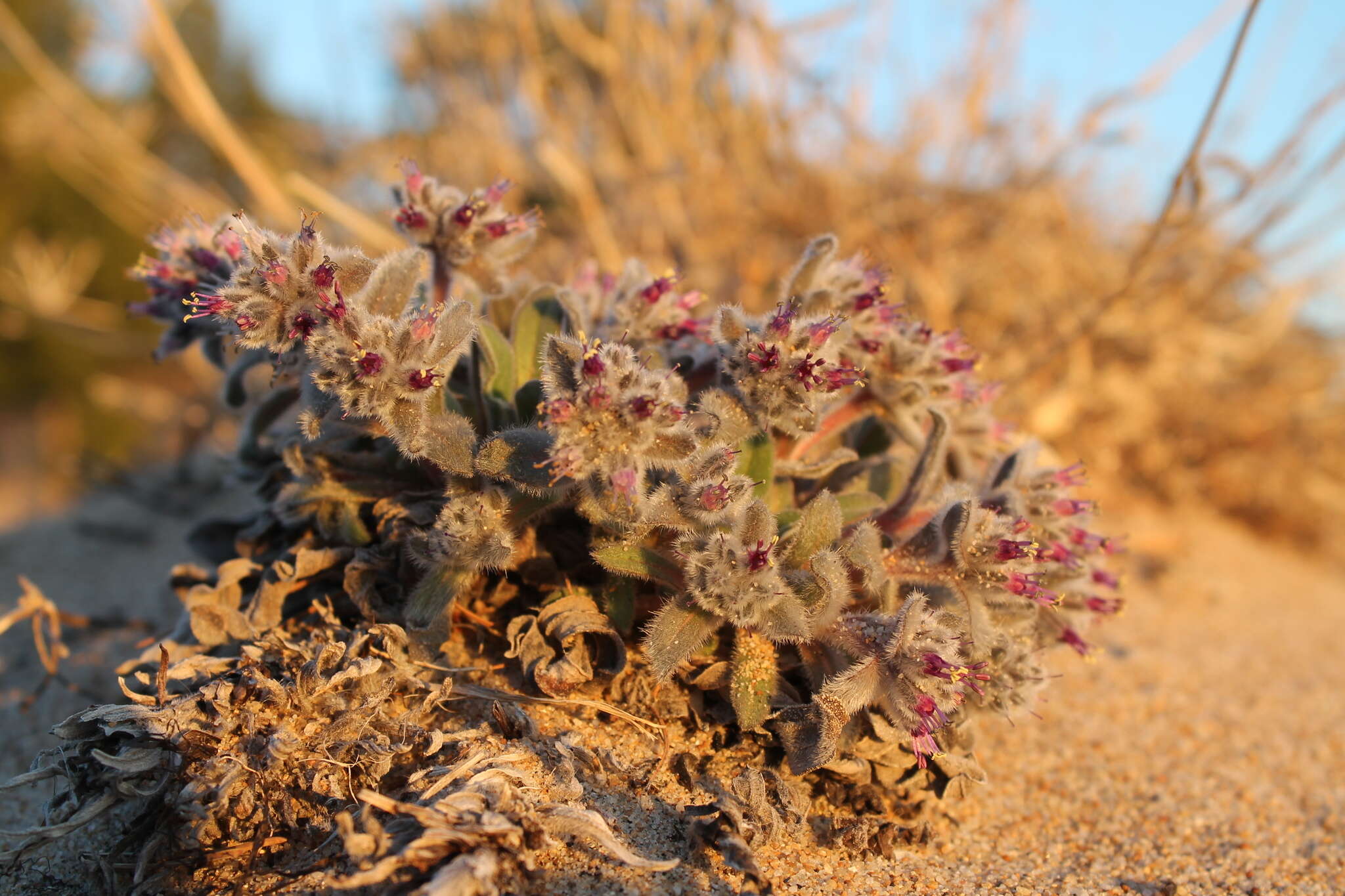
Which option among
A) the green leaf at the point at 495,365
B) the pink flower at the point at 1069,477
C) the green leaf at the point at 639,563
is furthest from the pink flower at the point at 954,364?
the green leaf at the point at 495,365

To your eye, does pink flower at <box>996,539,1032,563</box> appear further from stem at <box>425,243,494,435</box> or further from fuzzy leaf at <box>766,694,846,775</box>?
stem at <box>425,243,494,435</box>

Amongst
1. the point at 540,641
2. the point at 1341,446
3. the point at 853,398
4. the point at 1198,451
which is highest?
the point at 1341,446

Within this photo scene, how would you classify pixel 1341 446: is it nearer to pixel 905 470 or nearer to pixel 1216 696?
pixel 1216 696

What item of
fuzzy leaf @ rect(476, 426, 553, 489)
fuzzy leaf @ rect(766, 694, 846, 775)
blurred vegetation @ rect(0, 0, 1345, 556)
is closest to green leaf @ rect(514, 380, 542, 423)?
fuzzy leaf @ rect(476, 426, 553, 489)

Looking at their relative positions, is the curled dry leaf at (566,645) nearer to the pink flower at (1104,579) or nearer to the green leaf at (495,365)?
the green leaf at (495,365)

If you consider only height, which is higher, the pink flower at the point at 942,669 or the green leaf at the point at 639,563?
the pink flower at the point at 942,669

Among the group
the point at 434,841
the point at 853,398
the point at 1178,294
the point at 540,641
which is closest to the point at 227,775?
the point at 434,841
